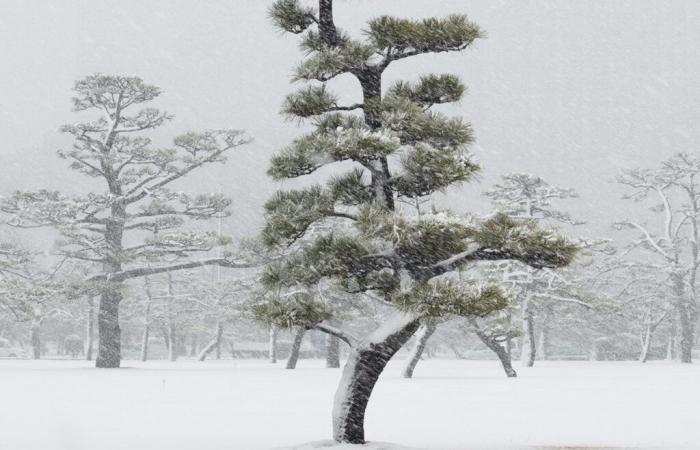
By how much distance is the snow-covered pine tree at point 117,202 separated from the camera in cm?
2716

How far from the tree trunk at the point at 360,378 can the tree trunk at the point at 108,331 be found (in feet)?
66.0

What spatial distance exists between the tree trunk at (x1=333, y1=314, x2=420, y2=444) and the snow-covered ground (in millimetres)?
419

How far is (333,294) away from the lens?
3061 centimetres

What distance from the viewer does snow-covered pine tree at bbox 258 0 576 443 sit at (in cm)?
854

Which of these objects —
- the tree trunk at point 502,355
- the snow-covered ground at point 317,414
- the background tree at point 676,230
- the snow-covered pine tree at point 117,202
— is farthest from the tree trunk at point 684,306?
the snow-covered pine tree at point 117,202

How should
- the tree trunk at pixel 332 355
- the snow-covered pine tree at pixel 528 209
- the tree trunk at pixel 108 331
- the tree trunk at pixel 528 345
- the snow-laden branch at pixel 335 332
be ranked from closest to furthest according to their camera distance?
the snow-laden branch at pixel 335 332
the tree trunk at pixel 108 331
the snow-covered pine tree at pixel 528 209
the tree trunk at pixel 332 355
the tree trunk at pixel 528 345

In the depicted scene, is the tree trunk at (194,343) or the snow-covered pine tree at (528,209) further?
the tree trunk at (194,343)

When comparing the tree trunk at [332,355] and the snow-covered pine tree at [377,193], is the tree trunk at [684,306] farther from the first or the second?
the snow-covered pine tree at [377,193]

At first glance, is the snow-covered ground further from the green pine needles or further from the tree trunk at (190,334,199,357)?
the tree trunk at (190,334,199,357)

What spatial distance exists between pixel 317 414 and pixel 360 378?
4.53 metres

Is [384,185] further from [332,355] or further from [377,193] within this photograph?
[332,355]

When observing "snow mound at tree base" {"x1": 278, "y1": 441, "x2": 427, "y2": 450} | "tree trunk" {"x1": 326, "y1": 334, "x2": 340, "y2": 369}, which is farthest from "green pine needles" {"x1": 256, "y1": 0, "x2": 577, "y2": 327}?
"tree trunk" {"x1": 326, "y1": 334, "x2": 340, "y2": 369}

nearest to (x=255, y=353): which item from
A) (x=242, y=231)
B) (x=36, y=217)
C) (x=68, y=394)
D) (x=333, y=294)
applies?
(x=242, y=231)

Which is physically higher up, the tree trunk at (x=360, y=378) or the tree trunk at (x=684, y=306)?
the tree trunk at (x=684, y=306)
